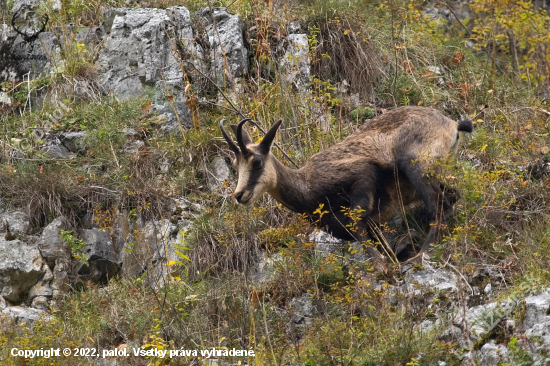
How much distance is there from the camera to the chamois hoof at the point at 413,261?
6863mm

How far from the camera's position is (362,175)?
7.38 meters

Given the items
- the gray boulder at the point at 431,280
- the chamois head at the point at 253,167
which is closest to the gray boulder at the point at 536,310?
the gray boulder at the point at 431,280

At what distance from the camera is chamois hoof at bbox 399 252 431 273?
6.86 meters

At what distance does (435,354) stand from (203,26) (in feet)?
21.7

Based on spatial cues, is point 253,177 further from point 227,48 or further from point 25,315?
point 227,48

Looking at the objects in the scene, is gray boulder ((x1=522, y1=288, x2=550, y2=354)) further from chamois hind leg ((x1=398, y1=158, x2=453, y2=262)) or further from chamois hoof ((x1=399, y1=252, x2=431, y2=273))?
chamois hind leg ((x1=398, y1=158, x2=453, y2=262))

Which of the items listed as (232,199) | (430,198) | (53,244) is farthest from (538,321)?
(53,244)

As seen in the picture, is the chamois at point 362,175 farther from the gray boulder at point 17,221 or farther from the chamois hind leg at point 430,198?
the gray boulder at point 17,221

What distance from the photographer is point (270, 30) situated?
391 inches

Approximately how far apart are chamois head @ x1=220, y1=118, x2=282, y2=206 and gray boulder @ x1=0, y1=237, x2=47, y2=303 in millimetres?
2408

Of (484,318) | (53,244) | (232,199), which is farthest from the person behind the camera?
(232,199)

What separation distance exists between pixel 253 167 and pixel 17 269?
2736 mm

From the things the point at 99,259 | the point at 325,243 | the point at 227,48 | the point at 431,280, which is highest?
the point at 227,48

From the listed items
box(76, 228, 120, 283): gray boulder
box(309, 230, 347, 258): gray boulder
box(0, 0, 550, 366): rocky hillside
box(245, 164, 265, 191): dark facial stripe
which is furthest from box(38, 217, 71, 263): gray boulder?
box(309, 230, 347, 258): gray boulder
